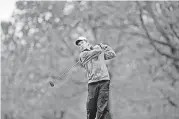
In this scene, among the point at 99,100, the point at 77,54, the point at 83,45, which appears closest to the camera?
the point at 99,100

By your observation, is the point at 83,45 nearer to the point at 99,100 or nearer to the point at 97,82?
the point at 97,82

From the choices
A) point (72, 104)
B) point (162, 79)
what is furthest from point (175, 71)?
point (72, 104)

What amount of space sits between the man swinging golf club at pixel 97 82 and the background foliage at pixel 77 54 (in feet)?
30.2

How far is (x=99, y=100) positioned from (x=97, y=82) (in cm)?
31

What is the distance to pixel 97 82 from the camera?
230 inches

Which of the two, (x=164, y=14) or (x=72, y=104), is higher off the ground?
(x=164, y=14)

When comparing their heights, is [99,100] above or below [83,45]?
below

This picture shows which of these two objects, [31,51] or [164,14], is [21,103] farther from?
[164,14]

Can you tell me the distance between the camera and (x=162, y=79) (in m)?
16.2

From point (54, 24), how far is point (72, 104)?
14.3ft

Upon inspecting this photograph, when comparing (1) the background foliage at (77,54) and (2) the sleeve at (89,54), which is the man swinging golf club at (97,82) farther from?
(1) the background foliage at (77,54)

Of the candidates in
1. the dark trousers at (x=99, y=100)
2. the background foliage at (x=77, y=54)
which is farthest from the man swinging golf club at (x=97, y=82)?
the background foliage at (x=77, y=54)

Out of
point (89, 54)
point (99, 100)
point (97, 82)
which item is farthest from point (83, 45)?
point (99, 100)

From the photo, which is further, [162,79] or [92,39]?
[92,39]
